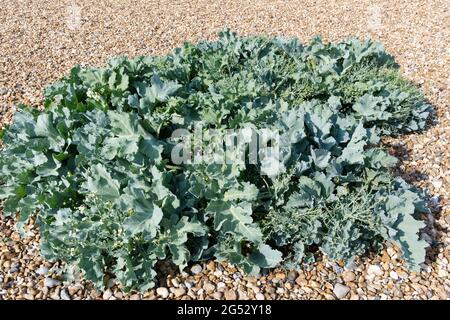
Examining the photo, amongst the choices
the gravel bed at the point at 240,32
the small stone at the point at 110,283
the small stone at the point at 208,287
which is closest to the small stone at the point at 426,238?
the gravel bed at the point at 240,32

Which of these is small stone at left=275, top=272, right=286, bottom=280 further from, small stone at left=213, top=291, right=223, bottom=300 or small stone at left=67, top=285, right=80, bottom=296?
small stone at left=67, top=285, right=80, bottom=296

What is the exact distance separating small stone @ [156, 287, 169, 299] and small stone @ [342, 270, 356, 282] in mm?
1037

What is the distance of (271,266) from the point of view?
2.49m

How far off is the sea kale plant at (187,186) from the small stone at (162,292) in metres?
0.07

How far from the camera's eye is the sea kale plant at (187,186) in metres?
2.48

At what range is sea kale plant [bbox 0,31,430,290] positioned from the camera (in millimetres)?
2484

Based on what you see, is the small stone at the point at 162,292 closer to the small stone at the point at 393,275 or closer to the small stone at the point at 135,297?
the small stone at the point at 135,297

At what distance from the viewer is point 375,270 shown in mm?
2584

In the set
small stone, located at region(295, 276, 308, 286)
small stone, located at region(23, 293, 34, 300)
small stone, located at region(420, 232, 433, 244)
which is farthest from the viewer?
small stone, located at region(420, 232, 433, 244)

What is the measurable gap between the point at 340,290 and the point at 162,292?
102 cm

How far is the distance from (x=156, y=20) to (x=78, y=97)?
295 centimetres

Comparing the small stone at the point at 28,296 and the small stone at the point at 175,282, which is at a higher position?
the small stone at the point at 175,282

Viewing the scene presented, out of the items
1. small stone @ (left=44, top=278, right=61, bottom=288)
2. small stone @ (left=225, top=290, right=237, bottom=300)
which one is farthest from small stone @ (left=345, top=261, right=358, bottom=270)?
small stone @ (left=44, top=278, right=61, bottom=288)

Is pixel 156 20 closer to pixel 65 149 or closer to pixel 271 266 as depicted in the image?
pixel 65 149
